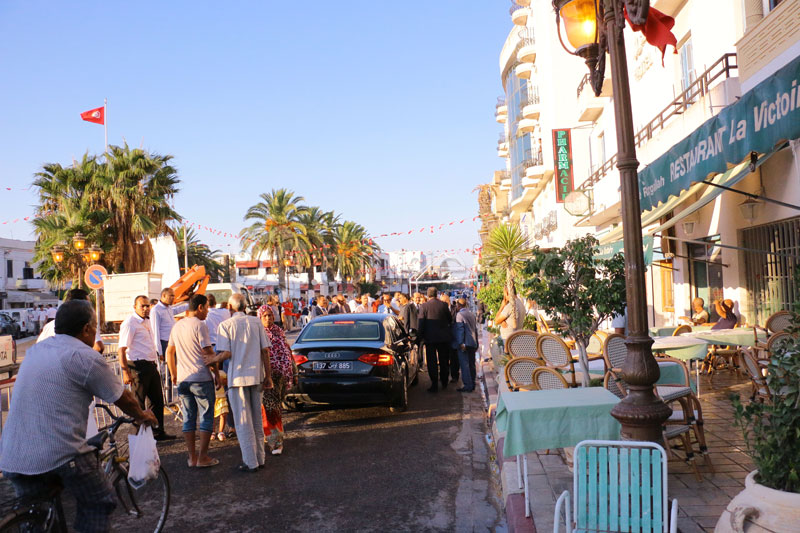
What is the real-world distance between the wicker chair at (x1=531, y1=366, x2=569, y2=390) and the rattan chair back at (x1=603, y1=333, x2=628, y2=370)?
0.75 metres

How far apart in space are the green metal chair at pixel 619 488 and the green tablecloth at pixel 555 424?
1.20m

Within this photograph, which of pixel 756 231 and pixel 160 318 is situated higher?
pixel 756 231

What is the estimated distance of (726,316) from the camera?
11719mm

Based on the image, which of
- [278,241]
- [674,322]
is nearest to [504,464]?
[674,322]

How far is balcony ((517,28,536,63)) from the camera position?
35625 mm

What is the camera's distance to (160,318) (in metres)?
10.4

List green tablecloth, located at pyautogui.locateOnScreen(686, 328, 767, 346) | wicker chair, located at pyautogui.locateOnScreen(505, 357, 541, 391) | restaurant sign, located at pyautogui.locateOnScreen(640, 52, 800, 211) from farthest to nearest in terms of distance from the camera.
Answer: green tablecloth, located at pyautogui.locateOnScreen(686, 328, 767, 346) → wicker chair, located at pyautogui.locateOnScreen(505, 357, 541, 391) → restaurant sign, located at pyautogui.locateOnScreen(640, 52, 800, 211)

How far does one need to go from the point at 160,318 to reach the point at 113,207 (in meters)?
21.2

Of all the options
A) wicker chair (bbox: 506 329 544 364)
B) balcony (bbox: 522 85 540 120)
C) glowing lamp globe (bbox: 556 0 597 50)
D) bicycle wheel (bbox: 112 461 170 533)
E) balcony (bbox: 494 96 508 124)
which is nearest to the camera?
bicycle wheel (bbox: 112 461 170 533)

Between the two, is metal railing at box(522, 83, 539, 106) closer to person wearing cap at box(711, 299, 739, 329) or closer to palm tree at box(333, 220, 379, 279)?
person wearing cap at box(711, 299, 739, 329)

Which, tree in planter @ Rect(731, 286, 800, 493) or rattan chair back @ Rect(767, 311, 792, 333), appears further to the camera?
rattan chair back @ Rect(767, 311, 792, 333)

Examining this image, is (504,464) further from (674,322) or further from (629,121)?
(674,322)

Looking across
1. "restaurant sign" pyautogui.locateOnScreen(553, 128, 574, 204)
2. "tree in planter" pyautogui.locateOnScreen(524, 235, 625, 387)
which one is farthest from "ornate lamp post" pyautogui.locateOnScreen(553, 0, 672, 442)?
"restaurant sign" pyautogui.locateOnScreen(553, 128, 574, 204)

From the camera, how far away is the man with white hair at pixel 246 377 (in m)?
6.86
